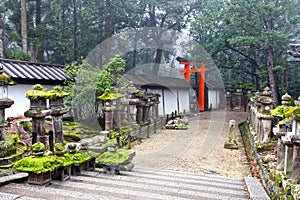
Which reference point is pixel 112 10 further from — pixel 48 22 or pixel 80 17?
pixel 48 22

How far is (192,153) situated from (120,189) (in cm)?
712

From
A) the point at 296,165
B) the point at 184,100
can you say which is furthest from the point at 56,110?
the point at 184,100

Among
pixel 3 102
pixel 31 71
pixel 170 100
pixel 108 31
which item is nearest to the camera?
pixel 3 102

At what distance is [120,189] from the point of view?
542 cm

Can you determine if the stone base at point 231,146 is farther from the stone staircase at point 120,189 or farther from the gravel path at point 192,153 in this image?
the stone staircase at point 120,189

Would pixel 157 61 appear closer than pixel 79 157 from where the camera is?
No

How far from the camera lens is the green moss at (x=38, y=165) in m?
5.20

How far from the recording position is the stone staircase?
489 cm

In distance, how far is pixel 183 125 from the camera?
18609 mm

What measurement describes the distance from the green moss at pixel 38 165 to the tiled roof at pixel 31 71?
341 inches

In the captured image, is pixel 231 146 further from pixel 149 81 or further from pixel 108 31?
pixel 108 31

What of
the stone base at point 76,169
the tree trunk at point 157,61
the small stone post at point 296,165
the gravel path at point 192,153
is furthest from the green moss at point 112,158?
the tree trunk at point 157,61

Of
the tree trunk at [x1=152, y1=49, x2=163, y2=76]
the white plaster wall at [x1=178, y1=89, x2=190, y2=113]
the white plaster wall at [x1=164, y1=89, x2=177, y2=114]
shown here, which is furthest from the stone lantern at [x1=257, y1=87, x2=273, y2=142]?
the tree trunk at [x1=152, y1=49, x2=163, y2=76]

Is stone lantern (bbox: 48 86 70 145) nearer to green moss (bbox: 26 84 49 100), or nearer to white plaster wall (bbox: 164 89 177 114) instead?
green moss (bbox: 26 84 49 100)
